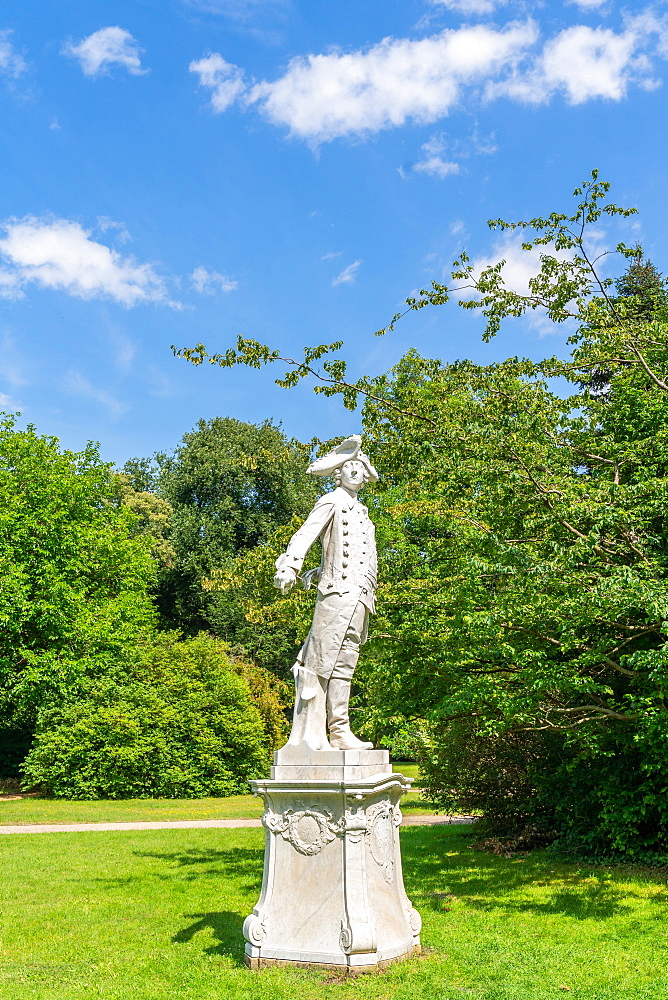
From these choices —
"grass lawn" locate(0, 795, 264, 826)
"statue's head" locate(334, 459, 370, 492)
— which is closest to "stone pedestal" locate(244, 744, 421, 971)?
"statue's head" locate(334, 459, 370, 492)

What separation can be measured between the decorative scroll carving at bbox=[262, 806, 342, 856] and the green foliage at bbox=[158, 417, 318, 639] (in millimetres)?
27627

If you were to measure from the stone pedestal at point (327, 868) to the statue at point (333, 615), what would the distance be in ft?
0.86

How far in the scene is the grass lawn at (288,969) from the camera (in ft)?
18.1

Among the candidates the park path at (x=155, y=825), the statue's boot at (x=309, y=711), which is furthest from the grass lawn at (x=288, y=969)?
the park path at (x=155, y=825)

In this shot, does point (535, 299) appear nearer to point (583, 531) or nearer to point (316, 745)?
point (583, 531)

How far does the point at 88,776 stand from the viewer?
20.2m

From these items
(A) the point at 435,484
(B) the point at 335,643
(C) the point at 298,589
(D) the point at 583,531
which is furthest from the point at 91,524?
(B) the point at 335,643

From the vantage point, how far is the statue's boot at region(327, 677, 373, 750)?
244 inches

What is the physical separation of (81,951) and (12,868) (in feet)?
15.4

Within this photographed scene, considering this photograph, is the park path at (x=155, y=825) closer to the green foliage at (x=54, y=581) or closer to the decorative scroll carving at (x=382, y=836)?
the green foliage at (x=54, y=581)

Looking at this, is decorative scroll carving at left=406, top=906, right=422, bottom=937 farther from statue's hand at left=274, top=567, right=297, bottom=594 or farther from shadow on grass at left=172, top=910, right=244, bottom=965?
statue's hand at left=274, top=567, right=297, bottom=594

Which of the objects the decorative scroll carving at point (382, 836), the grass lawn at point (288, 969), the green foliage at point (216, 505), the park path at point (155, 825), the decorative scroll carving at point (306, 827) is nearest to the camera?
the grass lawn at point (288, 969)

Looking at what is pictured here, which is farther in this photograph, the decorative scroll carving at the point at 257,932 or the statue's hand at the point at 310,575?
the statue's hand at the point at 310,575

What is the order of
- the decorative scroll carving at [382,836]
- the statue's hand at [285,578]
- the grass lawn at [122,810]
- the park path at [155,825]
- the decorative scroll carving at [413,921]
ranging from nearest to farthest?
the decorative scroll carving at [382,836] → the statue's hand at [285,578] → the decorative scroll carving at [413,921] → the park path at [155,825] → the grass lawn at [122,810]
